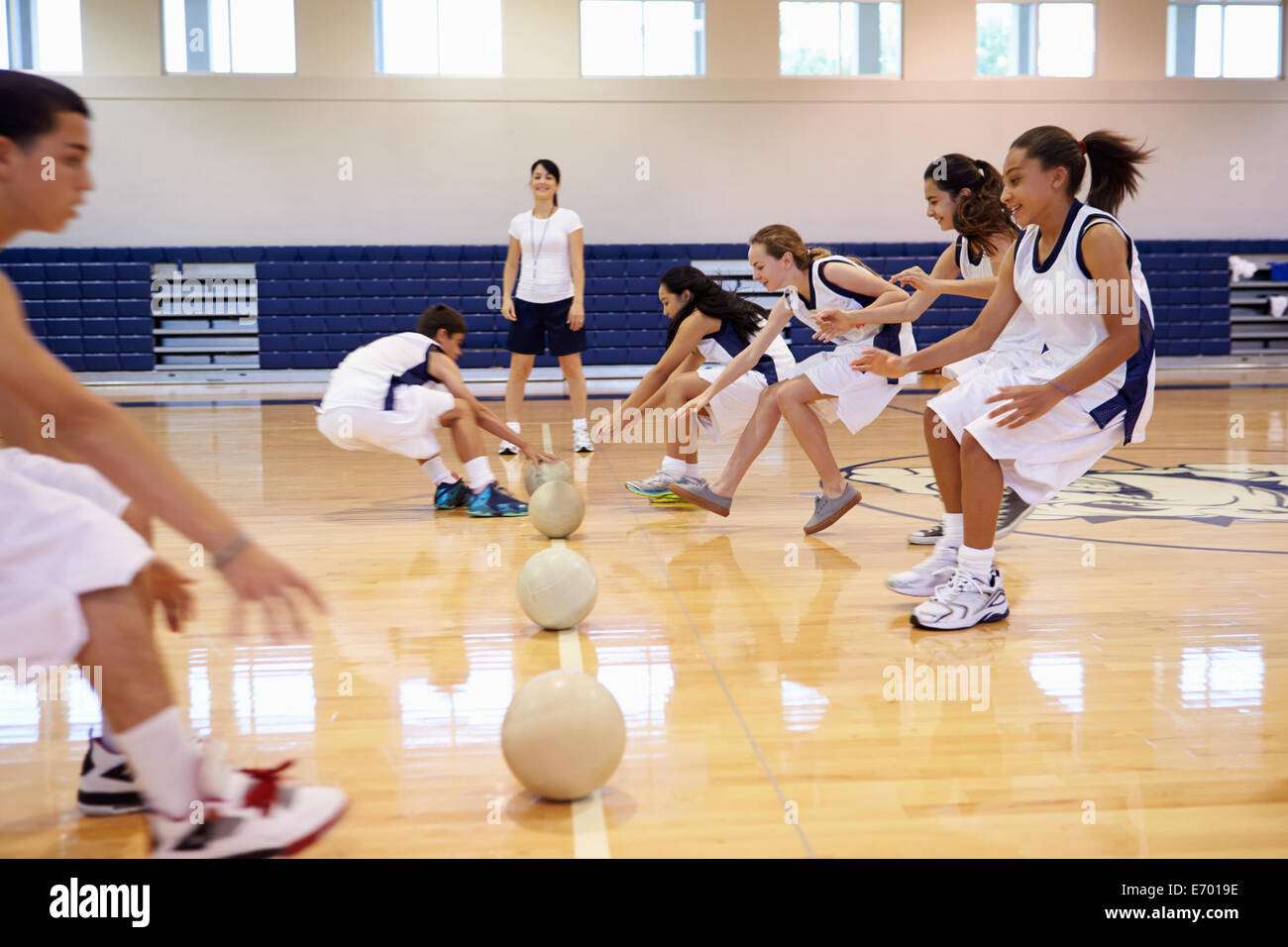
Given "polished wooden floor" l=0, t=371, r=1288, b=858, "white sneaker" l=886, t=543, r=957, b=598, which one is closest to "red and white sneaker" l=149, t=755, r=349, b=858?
"polished wooden floor" l=0, t=371, r=1288, b=858

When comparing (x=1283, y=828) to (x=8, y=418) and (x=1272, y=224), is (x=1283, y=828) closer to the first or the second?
(x=8, y=418)

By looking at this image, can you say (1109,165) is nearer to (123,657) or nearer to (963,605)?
(963,605)

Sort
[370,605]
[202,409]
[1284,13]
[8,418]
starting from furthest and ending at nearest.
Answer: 1. [1284,13]
2. [202,409]
3. [370,605]
4. [8,418]

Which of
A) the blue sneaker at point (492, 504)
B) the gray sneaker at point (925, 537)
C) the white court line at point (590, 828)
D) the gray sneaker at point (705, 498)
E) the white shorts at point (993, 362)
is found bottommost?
the white court line at point (590, 828)

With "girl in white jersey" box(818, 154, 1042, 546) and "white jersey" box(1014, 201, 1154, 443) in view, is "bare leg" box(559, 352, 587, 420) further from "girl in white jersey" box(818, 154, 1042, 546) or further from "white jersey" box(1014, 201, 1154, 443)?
"white jersey" box(1014, 201, 1154, 443)

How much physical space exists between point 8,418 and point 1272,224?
52.4 ft

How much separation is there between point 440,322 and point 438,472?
2.47ft

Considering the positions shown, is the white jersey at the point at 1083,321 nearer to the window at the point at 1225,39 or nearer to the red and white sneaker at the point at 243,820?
the red and white sneaker at the point at 243,820

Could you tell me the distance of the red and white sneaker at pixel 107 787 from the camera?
2146mm

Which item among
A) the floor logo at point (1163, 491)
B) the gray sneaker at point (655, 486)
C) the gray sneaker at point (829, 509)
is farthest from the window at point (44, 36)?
the gray sneaker at point (829, 509)

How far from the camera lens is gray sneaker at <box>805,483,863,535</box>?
480cm

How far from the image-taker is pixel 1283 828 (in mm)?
2006

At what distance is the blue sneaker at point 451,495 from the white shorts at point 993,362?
240 centimetres
